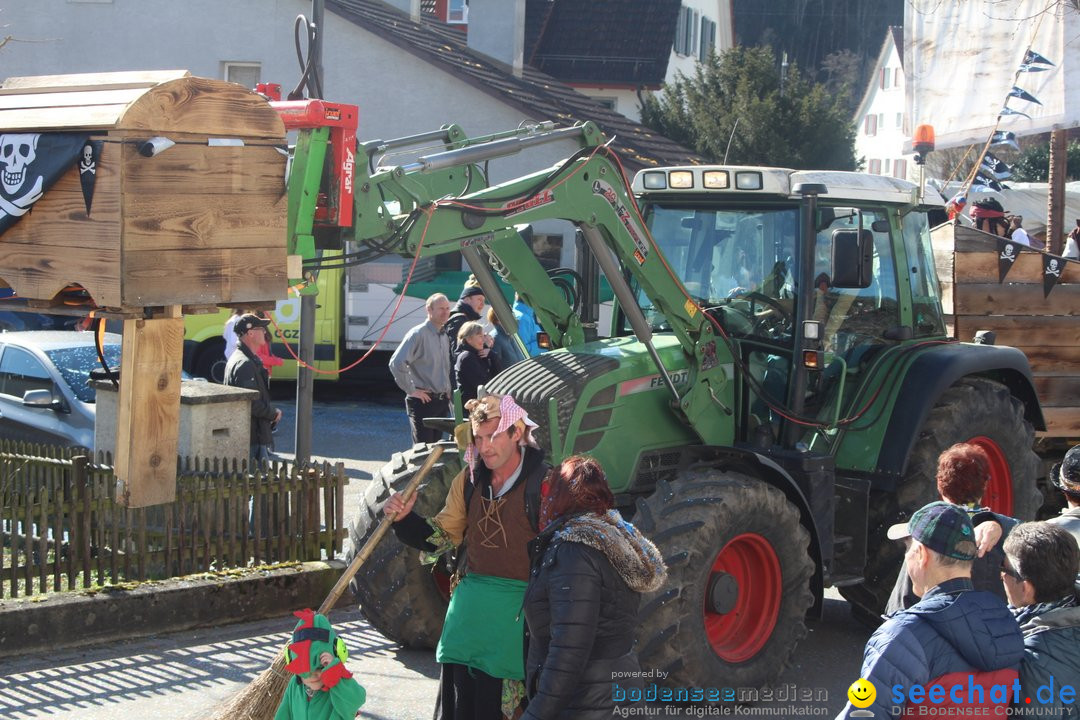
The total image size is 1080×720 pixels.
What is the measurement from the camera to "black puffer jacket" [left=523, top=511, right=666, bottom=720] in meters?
3.99

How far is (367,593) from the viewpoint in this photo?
6.94 m

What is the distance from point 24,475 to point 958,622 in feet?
22.5

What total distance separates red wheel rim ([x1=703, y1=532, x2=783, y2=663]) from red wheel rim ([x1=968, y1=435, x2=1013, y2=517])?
2170 mm

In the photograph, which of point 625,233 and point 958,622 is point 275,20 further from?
point 958,622

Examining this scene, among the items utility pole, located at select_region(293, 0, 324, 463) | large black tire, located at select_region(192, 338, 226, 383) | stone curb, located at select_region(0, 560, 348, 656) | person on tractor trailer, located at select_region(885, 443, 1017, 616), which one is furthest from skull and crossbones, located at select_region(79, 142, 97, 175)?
large black tire, located at select_region(192, 338, 226, 383)

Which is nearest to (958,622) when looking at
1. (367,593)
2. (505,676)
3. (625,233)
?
(505,676)

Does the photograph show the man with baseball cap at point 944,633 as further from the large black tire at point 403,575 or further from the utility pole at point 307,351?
the utility pole at point 307,351

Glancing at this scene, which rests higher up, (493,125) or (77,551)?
(493,125)

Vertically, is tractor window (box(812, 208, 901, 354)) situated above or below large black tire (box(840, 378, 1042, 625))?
above

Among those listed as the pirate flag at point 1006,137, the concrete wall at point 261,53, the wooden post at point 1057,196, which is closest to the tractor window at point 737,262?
the wooden post at point 1057,196

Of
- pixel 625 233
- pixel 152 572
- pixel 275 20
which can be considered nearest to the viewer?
pixel 625 233

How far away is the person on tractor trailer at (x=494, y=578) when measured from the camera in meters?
4.70

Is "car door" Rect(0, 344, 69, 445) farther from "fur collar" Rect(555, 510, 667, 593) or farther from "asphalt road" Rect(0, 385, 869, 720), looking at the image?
"fur collar" Rect(555, 510, 667, 593)

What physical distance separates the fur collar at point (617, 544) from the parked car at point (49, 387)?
7259mm
